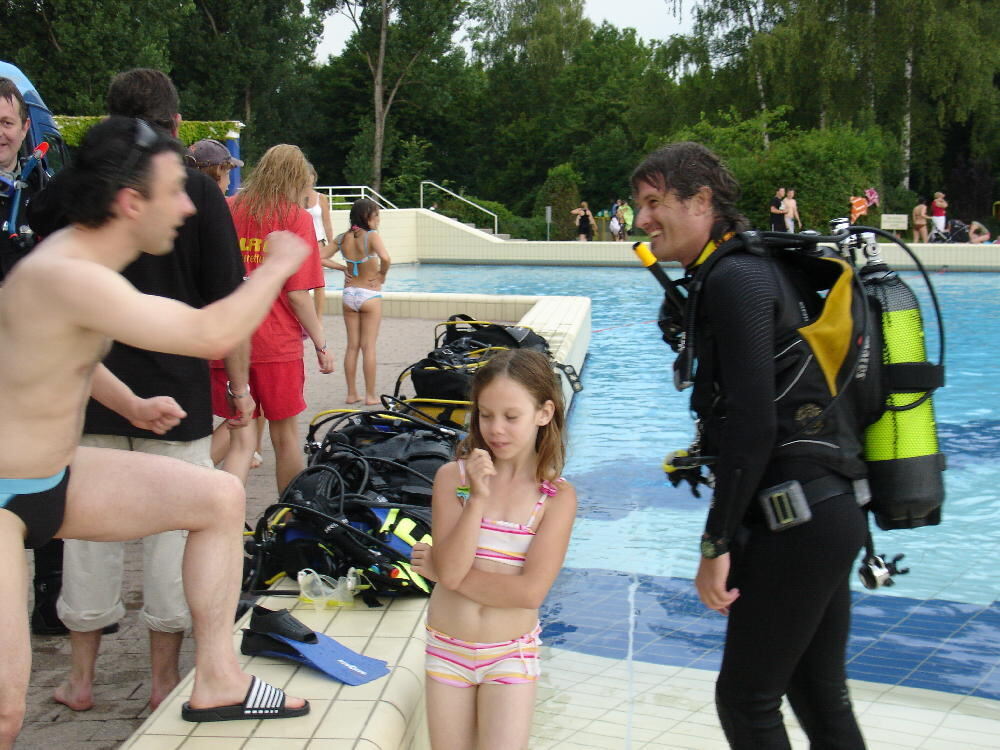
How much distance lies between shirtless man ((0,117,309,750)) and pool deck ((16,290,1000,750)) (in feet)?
Result: 1.95

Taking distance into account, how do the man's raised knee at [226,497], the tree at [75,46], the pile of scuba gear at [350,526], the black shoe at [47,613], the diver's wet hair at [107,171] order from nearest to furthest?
the diver's wet hair at [107,171] → the man's raised knee at [226,497] → the pile of scuba gear at [350,526] → the black shoe at [47,613] → the tree at [75,46]

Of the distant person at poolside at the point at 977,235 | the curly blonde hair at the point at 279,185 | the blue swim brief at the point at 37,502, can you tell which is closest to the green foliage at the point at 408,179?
the distant person at poolside at the point at 977,235

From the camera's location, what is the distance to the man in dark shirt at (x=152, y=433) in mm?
3340

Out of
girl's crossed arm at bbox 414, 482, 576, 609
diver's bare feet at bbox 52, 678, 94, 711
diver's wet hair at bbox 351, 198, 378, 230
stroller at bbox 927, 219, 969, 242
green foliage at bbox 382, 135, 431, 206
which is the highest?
green foliage at bbox 382, 135, 431, 206

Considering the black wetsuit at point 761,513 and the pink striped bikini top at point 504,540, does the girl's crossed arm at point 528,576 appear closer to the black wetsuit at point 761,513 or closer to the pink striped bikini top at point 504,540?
the pink striped bikini top at point 504,540

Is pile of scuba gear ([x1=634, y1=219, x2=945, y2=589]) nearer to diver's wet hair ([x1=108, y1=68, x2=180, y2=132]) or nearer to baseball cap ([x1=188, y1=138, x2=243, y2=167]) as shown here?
diver's wet hair ([x1=108, y1=68, x2=180, y2=132])

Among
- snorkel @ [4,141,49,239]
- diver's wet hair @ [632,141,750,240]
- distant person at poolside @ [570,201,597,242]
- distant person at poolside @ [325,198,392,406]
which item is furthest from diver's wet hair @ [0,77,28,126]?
distant person at poolside @ [570,201,597,242]

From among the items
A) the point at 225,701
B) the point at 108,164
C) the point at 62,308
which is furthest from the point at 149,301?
the point at 225,701

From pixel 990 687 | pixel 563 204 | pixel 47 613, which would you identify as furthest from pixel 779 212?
pixel 47 613

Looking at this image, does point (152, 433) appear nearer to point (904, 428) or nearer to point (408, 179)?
point (904, 428)

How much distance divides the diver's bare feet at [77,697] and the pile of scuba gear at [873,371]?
2142 mm

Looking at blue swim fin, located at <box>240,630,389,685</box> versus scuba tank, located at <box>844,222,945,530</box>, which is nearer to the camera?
scuba tank, located at <box>844,222,945,530</box>

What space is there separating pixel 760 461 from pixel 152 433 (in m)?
1.93

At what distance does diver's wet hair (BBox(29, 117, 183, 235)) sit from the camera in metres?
2.32
